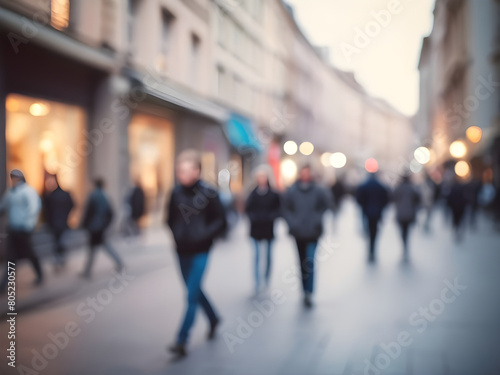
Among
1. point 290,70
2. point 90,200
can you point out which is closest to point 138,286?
point 90,200

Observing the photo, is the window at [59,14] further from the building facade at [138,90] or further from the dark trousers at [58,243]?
the dark trousers at [58,243]

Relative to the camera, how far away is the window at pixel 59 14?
11.0 meters

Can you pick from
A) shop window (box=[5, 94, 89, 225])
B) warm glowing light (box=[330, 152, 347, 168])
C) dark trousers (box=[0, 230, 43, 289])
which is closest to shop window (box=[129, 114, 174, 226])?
shop window (box=[5, 94, 89, 225])

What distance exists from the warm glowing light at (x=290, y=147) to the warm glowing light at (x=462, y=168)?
10.7 m

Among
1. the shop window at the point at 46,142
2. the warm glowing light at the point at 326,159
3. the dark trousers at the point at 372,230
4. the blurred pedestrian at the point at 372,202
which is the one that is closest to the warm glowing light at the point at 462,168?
the blurred pedestrian at the point at 372,202

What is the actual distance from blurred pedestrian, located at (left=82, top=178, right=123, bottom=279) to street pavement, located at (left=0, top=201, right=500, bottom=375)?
1.33 ft

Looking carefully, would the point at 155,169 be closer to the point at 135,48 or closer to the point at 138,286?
the point at 135,48

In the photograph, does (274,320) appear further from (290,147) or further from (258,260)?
(290,147)

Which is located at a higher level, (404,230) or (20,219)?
(20,219)

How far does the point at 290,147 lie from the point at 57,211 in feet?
98.5

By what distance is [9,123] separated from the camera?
34.4ft

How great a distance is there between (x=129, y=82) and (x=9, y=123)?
17.7ft

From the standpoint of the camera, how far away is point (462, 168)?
32.9 meters

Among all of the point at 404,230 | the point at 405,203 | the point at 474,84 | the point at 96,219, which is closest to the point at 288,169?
the point at 474,84
